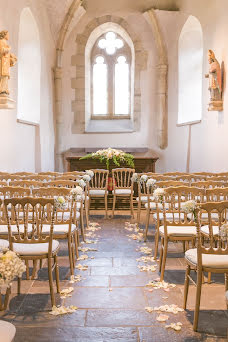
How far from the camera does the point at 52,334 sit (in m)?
2.67

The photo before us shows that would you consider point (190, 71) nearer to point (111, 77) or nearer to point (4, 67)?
point (111, 77)

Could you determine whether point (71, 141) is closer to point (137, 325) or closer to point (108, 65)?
point (108, 65)

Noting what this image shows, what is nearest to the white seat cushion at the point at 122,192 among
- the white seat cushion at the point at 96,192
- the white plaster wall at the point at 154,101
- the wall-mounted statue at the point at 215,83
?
the white seat cushion at the point at 96,192

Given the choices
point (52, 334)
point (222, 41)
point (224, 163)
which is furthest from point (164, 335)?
point (222, 41)

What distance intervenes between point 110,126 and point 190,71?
2495 mm

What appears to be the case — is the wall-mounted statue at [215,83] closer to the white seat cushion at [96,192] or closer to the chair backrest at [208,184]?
the white seat cushion at [96,192]

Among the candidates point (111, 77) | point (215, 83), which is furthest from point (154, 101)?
point (215, 83)

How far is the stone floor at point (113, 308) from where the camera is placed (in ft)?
8.75

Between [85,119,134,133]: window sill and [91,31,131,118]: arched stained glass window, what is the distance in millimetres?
165

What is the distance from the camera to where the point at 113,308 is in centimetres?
311

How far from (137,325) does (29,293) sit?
43.3 inches

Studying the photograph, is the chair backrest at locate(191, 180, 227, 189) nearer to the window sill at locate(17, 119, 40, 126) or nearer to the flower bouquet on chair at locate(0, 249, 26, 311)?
the flower bouquet on chair at locate(0, 249, 26, 311)

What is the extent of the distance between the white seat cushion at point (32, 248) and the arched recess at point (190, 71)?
5986 mm

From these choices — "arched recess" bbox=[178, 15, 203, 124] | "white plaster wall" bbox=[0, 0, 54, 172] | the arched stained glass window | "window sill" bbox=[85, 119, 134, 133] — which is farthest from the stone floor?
the arched stained glass window
